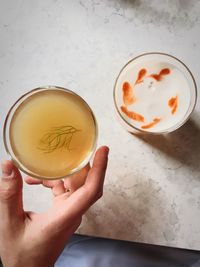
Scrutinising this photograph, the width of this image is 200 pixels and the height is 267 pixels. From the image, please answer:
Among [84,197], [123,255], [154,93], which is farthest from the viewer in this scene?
[123,255]

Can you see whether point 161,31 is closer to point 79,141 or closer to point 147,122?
point 147,122

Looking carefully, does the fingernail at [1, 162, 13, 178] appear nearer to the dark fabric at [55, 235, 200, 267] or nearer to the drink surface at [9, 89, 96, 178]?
the drink surface at [9, 89, 96, 178]

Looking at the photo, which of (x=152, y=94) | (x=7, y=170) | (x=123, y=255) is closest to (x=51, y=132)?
(x=7, y=170)

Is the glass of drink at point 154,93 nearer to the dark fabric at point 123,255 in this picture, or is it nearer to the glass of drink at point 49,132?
the glass of drink at point 49,132

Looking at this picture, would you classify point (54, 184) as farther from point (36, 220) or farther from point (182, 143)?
point (182, 143)

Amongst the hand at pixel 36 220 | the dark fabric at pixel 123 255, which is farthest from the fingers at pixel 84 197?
the dark fabric at pixel 123 255

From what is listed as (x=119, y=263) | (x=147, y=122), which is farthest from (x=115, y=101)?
(x=119, y=263)

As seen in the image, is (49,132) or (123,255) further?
(123,255)

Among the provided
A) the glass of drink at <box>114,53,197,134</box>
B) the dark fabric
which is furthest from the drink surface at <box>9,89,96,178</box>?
the dark fabric
